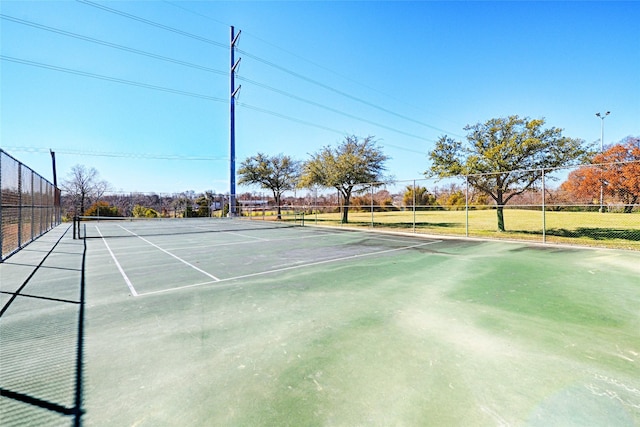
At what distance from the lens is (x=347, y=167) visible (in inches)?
762

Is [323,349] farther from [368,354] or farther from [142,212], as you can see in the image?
[142,212]

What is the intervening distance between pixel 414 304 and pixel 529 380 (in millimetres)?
1681

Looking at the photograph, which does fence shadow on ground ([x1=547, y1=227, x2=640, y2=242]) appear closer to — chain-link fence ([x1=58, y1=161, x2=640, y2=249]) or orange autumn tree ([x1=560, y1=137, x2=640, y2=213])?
chain-link fence ([x1=58, y1=161, x2=640, y2=249])

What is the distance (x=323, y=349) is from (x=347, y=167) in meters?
17.5

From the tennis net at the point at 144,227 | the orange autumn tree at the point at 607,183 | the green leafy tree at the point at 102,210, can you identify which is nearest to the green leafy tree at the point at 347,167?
the tennis net at the point at 144,227

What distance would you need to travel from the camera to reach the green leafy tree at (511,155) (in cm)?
1239

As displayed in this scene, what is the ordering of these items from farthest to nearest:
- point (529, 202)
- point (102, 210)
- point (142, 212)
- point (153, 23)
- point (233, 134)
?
1. point (142, 212)
2. point (233, 134)
3. point (102, 210)
4. point (153, 23)
5. point (529, 202)

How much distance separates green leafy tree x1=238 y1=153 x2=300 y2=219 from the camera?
27422 mm

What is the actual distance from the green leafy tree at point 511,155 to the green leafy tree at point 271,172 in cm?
1673

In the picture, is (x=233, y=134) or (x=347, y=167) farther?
(x=233, y=134)

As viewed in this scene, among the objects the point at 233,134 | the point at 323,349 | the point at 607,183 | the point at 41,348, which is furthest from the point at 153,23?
the point at 607,183

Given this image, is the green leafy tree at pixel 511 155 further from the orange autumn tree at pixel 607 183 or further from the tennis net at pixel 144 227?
the tennis net at pixel 144 227

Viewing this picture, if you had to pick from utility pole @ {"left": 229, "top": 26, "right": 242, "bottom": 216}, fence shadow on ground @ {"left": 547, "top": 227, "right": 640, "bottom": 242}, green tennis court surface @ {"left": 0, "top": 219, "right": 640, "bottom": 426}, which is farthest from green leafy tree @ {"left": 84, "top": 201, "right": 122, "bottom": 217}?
fence shadow on ground @ {"left": 547, "top": 227, "right": 640, "bottom": 242}

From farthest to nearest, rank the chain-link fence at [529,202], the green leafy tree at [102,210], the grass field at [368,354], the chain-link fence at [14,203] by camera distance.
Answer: the green leafy tree at [102,210]
the chain-link fence at [529,202]
the chain-link fence at [14,203]
the grass field at [368,354]
